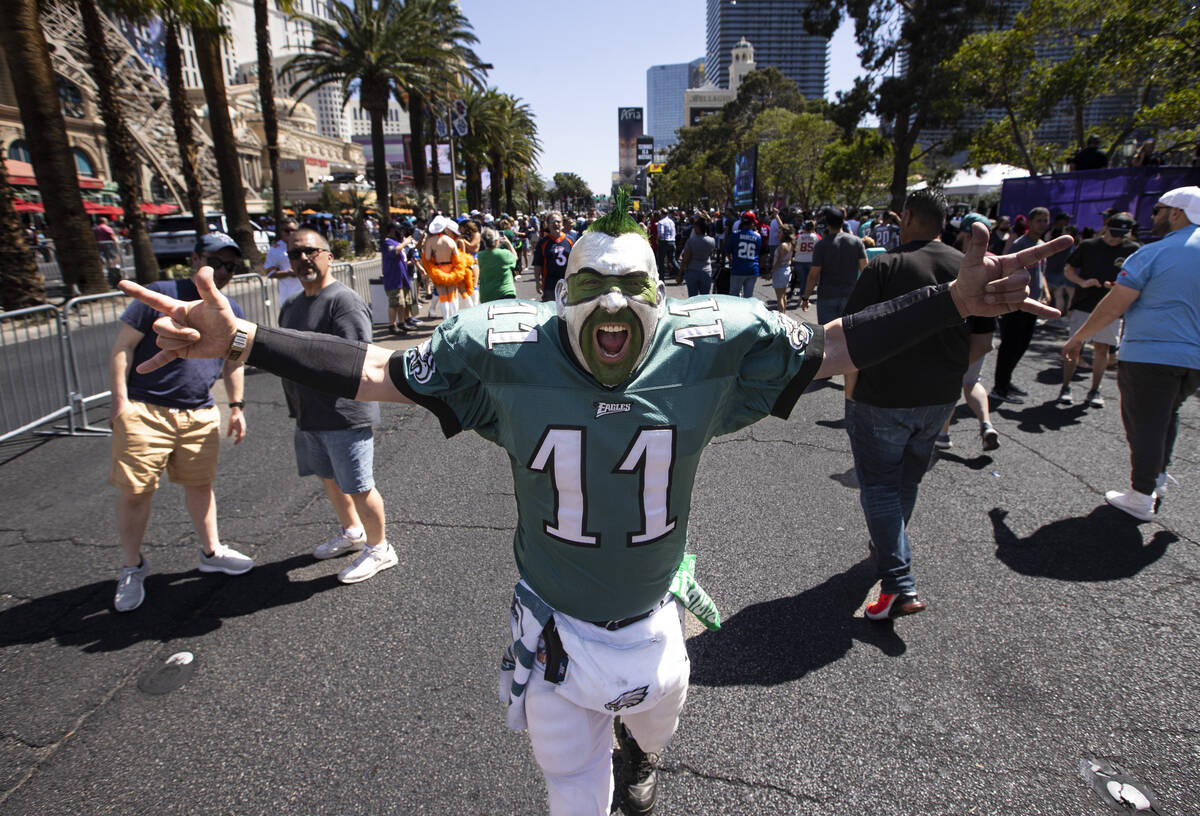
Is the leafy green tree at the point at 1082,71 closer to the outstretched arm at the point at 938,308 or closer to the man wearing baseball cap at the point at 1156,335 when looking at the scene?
the man wearing baseball cap at the point at 1156,335

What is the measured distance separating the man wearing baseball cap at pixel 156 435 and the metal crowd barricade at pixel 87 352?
3921 millimetres

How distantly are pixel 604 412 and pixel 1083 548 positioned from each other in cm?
398

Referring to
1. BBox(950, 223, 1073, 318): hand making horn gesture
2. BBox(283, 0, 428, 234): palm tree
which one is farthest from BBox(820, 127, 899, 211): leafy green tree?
BBox(950, 223, 1073, 318): hand making horn gesture

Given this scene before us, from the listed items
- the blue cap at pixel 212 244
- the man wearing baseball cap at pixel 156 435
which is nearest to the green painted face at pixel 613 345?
the man wearing baseball cap at pixel 156 435

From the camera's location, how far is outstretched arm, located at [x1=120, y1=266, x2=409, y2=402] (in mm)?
1900

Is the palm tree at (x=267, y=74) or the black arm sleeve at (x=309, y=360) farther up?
the palm tree at (x=267, y=74)

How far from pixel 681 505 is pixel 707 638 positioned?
5.52ft

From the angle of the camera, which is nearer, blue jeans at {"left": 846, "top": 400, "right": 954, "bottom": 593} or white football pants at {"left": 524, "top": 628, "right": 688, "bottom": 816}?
white football pants at {"left": 524, "top": 628, "right": 688, "bottom": 816}

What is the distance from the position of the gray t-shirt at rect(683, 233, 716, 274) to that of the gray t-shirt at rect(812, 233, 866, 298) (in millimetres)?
3655

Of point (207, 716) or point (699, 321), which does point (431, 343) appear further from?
point (207, 716)

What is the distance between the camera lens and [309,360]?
1.91 m

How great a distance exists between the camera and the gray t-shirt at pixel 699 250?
37.7 ft

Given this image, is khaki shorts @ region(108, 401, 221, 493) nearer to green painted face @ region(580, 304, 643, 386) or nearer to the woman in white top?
green painted face @ region(580, 304, 643, 386)

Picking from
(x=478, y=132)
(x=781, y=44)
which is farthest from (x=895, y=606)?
(x=781, y=44)
